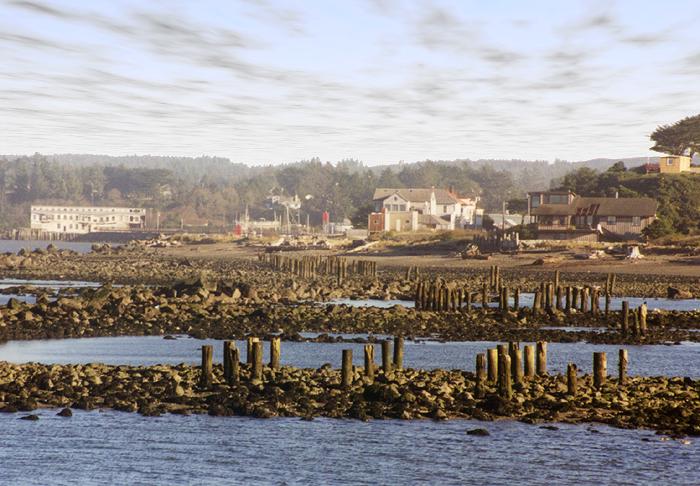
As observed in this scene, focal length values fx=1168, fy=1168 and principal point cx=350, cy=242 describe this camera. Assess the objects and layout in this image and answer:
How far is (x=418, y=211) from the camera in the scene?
172000 mm

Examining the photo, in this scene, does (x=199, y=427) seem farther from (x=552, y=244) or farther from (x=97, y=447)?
(x=552, y=244)

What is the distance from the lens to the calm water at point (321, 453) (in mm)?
28266

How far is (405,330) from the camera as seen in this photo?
184 ft

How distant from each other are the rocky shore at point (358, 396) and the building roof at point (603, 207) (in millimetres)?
87081

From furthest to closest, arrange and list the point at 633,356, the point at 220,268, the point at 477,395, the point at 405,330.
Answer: the point at 220,268 → the point at 405,330 → the point at 633,356 → the point at 477,395

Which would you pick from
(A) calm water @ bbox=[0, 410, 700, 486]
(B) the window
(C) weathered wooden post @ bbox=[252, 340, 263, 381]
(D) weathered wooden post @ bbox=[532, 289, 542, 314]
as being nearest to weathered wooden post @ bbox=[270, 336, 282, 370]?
(C) weathered wooden post @ bbox=[252, 340, 263, 381]

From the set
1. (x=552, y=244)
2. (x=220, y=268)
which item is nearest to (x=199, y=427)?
(x=220, y=268)

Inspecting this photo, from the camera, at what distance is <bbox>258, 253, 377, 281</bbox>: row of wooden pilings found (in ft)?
312

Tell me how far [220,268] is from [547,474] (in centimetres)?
8153

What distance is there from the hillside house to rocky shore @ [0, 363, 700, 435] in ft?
398

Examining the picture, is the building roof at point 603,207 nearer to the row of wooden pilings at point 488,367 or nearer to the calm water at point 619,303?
the calm water at point 619,303

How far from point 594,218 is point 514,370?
91012 millimetres

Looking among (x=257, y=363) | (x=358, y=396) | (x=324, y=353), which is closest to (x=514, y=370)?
(x=358, y=396)

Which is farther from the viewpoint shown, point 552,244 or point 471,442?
point 552,244
